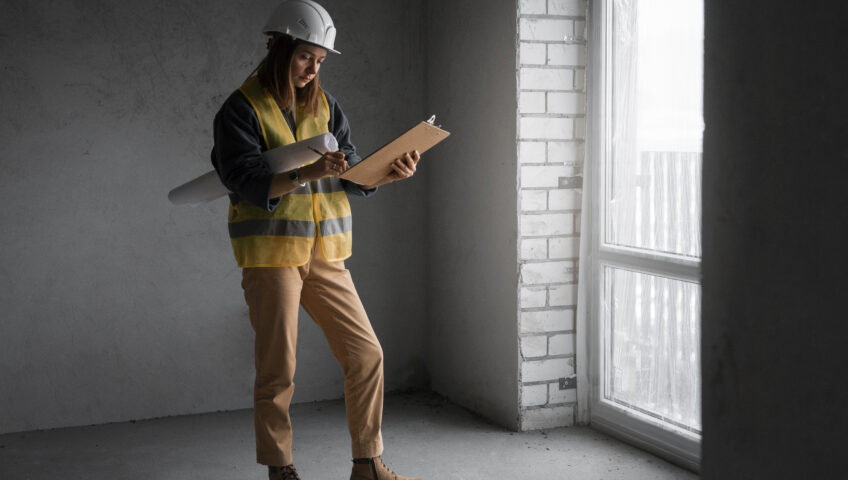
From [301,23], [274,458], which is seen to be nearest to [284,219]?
[301,23]

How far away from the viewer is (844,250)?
100 centimetres

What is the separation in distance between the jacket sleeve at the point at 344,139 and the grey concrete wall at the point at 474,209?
793 mm

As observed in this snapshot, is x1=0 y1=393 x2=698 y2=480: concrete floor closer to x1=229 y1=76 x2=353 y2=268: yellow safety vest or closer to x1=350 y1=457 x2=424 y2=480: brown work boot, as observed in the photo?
x1=350 y1=457 x2=424 y2=480: brown work boot

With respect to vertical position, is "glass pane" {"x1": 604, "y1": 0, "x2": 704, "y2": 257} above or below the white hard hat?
below

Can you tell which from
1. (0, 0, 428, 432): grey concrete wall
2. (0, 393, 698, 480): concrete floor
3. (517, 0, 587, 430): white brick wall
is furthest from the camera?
(0, 0, 428, 432): grey concrete wall

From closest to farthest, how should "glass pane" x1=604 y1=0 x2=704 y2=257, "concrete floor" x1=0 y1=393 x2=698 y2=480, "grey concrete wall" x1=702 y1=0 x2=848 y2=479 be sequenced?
"grey concrete wall" x1=702 y1=0 x2=848 y2=479, "glass pane" x1=604 y1=0 x2=704 y2=257, "concrete floor" x1=0 y1=393 x2=698 y2=480

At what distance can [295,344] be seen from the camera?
2.51 meters

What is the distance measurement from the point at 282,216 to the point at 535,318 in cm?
126

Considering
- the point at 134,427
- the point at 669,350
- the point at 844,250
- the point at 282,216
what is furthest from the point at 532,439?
the point at 844,250

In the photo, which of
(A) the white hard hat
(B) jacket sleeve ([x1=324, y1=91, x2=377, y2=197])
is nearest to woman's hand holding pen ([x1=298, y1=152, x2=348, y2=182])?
(B) jacket sleeve ([x1=324, y1=91, x2=377, y2=197])

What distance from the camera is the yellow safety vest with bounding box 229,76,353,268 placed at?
2408mm

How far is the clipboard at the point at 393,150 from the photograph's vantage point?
7.49 feet

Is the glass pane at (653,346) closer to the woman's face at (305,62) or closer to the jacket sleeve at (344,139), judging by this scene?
the jacket sleeve at (344,139)

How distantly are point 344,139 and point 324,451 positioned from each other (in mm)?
1230
